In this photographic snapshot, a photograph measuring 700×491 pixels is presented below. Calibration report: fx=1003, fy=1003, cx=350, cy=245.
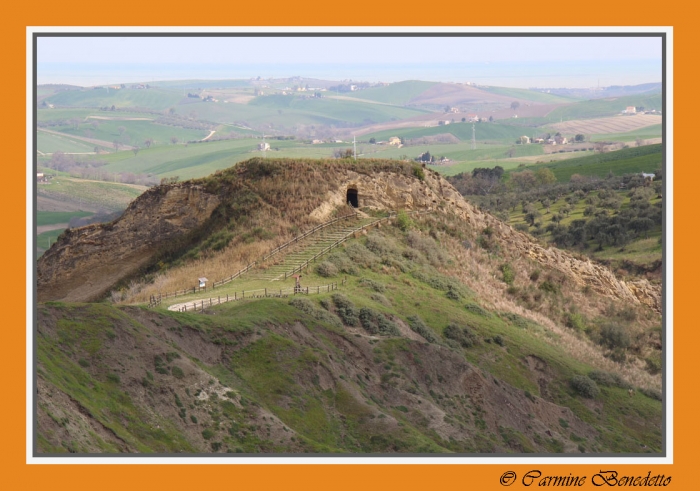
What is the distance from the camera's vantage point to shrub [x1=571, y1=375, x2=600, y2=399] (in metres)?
40.8

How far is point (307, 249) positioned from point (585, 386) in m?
15.0

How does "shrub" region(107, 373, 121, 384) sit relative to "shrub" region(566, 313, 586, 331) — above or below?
above

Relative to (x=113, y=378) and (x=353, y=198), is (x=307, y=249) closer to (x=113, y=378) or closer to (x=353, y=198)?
(x=353, y=198)

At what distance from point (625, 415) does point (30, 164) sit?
27335 millimetres

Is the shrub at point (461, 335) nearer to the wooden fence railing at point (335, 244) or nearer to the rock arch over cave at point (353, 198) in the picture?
the wooden fence railing at point (335, 244)

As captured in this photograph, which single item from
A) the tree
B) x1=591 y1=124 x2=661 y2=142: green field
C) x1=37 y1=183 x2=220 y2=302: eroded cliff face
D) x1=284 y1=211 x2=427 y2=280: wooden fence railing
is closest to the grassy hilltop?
x1=284 y1=211 x2=427 y2=280: wooden fence railing

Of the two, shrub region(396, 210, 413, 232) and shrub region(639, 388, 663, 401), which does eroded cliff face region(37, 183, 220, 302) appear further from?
shrub region(639, 388, 663, 401)

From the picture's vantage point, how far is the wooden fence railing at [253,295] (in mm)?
37062

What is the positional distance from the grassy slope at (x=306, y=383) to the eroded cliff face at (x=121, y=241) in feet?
42.8

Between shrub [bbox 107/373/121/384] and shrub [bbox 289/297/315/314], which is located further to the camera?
shrub [bbox 289/297/315/314]

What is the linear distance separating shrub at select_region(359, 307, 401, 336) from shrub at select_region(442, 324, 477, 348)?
324 cm

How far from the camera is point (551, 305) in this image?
54719 mm

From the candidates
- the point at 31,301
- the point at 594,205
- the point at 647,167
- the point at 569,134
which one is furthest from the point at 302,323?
the point at 569,134

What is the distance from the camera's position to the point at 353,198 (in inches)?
2232
